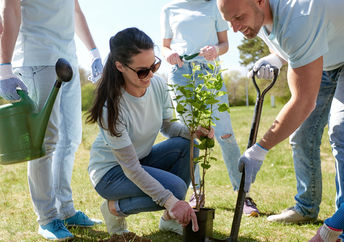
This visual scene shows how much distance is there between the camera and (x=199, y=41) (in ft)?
11.0

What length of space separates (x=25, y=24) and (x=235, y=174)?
2.01 m

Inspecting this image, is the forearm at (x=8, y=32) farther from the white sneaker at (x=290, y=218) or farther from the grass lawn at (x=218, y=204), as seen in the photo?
the white sneaker at (x=290, y=218)

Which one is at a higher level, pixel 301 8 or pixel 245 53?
pixel 301 8

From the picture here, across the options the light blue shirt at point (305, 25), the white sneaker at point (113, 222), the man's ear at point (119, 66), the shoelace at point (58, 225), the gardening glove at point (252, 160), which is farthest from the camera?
the shoelace at point (58, 225)

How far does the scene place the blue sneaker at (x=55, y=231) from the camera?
2693mm

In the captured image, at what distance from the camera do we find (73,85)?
3.02 m

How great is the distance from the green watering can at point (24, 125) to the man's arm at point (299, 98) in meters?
1.28

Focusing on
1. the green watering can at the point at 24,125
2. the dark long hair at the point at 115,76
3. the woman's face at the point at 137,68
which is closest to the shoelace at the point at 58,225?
the green watering can at the point at 24,125

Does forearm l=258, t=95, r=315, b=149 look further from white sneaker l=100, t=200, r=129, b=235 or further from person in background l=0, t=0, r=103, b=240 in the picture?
person in background l=0, t=0, r=103, b=240

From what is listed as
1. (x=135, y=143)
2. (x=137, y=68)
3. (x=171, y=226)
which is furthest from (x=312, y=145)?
(x=137, y=68)

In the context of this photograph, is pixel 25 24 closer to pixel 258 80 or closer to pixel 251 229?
pixel 258 80

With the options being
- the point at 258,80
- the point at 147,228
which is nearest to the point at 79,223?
the point at 147,228

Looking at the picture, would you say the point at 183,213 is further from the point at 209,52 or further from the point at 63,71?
the point at 209,52

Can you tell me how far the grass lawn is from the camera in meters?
2.83
